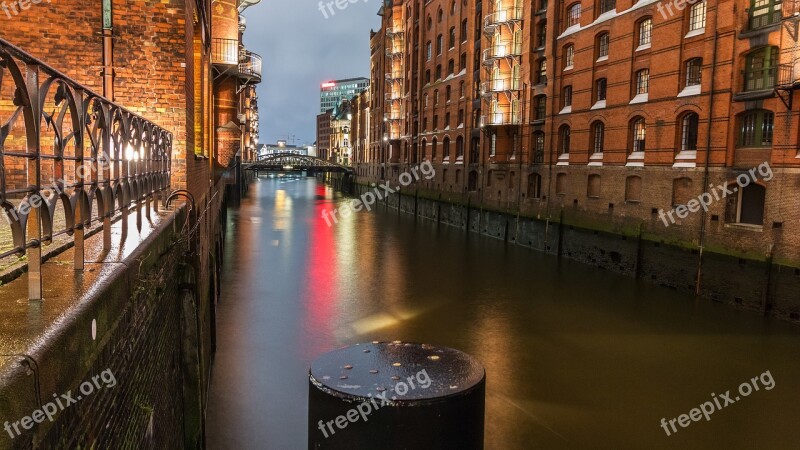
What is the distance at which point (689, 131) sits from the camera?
58.4 ft

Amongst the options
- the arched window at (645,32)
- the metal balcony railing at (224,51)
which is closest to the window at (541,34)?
the arched window at (645,32)

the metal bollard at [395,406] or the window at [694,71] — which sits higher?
the window at [694,71]

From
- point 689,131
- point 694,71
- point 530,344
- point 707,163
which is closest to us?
point 530,344

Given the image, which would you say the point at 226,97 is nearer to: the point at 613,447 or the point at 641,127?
the point at 641,127

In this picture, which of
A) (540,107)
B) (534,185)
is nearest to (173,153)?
(534,185)

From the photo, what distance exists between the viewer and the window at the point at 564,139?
24625 millimetres

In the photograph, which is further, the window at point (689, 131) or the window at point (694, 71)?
the window at point (689, 131)

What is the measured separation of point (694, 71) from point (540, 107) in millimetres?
9742

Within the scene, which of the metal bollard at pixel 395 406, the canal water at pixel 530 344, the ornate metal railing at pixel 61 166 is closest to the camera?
the metal bollard at pixel 395 406

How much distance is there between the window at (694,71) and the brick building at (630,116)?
0.05 m

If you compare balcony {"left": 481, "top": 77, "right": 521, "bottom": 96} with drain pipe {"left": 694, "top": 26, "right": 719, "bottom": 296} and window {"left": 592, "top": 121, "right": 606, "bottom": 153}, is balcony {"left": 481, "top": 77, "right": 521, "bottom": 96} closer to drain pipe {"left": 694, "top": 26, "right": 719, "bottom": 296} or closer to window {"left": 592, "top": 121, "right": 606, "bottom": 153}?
window {"left": 592, "top": 121, "right": 606, "bottom": 153}

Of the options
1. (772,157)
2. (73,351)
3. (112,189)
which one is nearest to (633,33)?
(772,157)

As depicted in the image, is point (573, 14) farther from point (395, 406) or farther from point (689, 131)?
point (395, 406)

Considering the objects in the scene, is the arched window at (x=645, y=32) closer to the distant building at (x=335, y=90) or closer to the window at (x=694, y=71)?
the window at (x=694, y=71)
